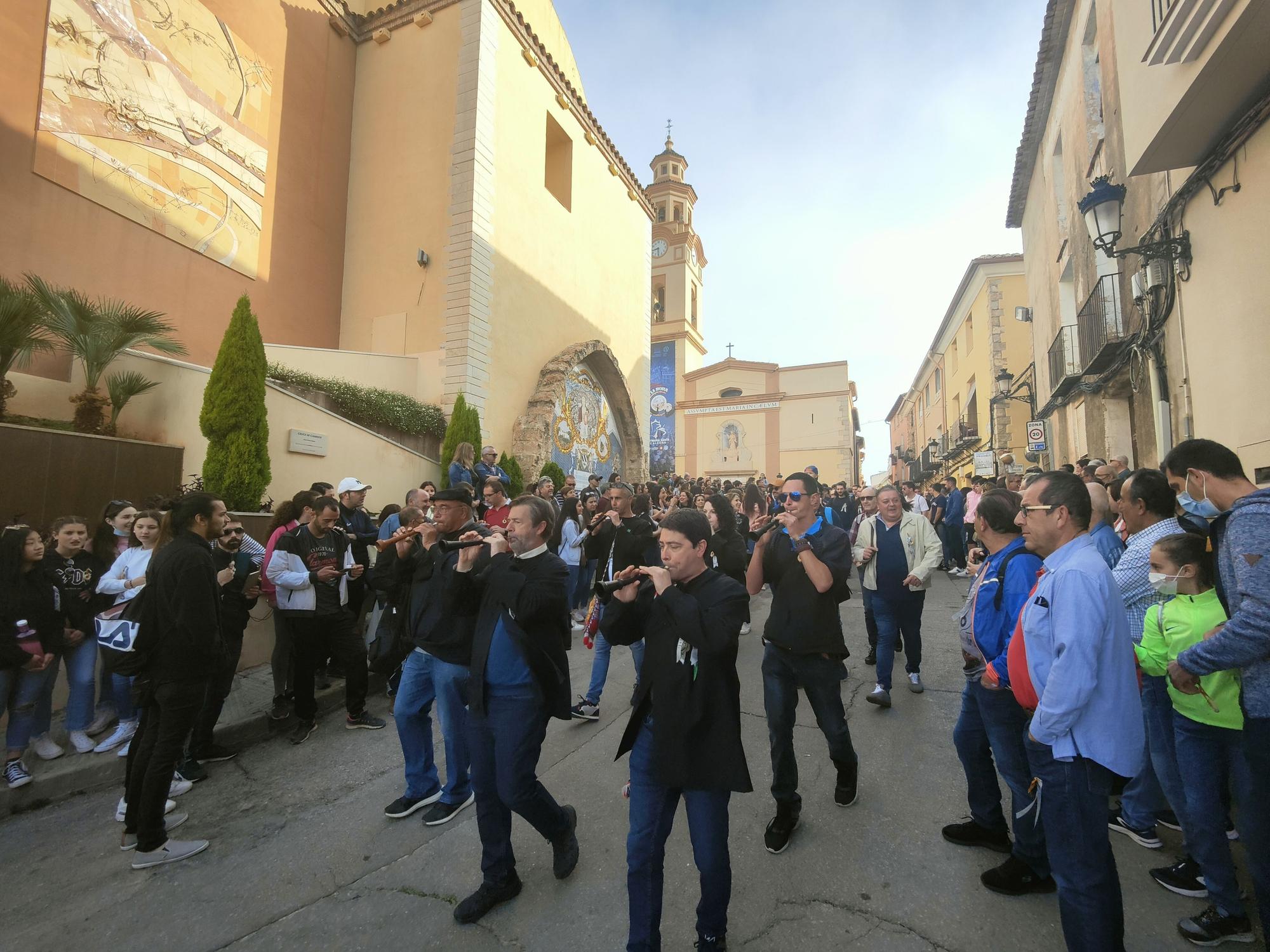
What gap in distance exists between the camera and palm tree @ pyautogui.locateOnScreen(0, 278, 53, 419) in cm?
671

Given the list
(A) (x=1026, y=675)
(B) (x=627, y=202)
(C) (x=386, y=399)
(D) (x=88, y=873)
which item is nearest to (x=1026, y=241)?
(B) (x=627, y=202)

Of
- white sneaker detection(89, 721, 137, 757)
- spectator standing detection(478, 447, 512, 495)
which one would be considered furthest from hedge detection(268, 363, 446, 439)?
white sneaker detection(89, 721, 137, 757)

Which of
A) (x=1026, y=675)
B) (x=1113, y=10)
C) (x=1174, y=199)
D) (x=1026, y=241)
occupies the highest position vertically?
(x=1026, y=241)

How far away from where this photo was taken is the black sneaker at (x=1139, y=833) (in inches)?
125

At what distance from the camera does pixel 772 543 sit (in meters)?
3.97

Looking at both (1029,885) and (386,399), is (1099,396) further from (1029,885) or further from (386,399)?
(386,399)

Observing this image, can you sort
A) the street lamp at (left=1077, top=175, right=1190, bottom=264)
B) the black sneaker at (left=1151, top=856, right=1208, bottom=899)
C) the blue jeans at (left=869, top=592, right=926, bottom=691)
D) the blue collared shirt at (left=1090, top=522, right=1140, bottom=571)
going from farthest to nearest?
the street lamp at (left=1077, top=175, right=1190, bottom=264) → the blue jeans at (left=869, top=592, right=926, bottom=691) → the blue collared shirt at (left=1090, top=522, right=1140, bottom=571) → the black sneaker at (left=1151, top=856, right=1208, bottom=899)

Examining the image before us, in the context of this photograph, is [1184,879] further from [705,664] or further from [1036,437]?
[1036,437]

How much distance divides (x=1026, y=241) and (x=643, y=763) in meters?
19.1

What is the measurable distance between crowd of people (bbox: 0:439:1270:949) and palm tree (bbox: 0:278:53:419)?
3.26m

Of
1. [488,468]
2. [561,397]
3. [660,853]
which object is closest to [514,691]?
[660,853]

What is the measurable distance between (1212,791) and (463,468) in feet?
30.2

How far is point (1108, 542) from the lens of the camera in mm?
3895

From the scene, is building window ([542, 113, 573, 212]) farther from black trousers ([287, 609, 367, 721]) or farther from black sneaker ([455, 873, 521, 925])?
black sneaker ([455, 873, 521, 925])
